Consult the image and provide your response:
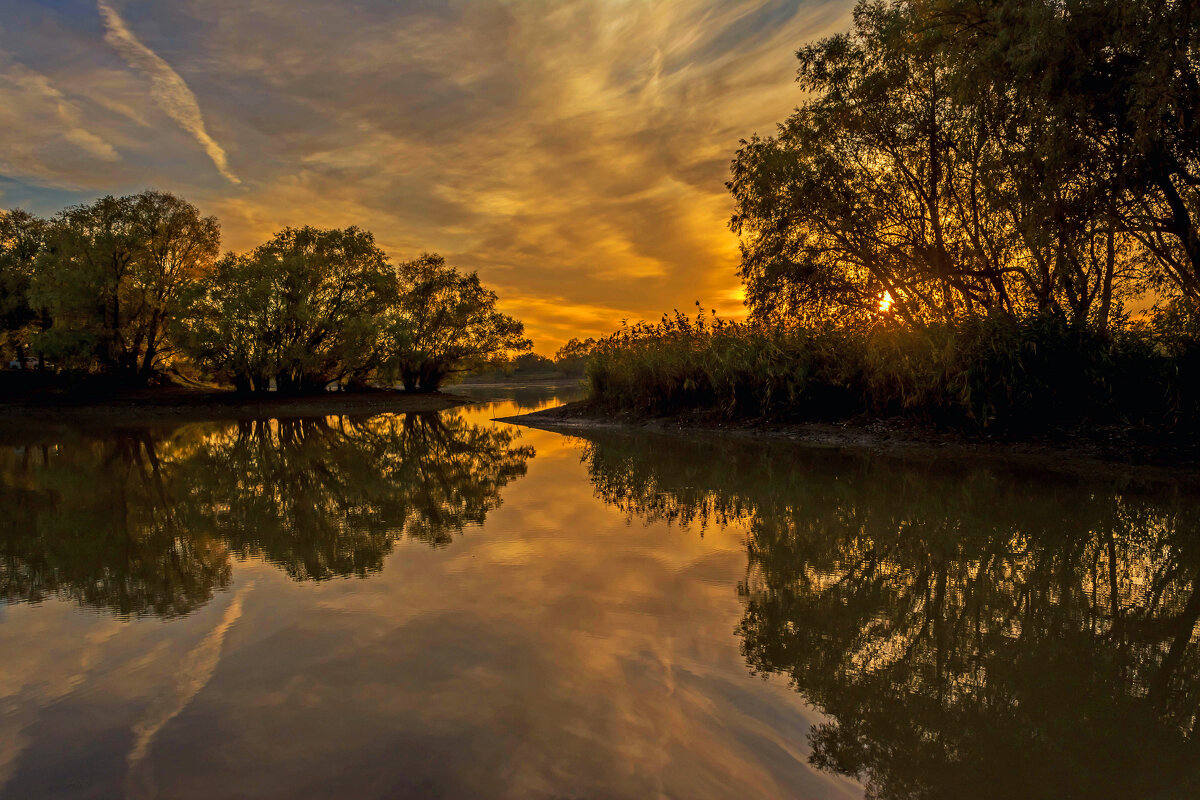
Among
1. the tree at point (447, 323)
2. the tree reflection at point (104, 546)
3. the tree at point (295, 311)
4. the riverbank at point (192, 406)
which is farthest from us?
the tree at point (447, 323)

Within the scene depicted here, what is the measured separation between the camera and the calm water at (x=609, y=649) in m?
2.50

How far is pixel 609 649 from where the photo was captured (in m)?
3.53

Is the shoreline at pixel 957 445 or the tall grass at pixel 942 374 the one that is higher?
the tall grass at pixel 942 374

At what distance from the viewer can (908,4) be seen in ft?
56.0

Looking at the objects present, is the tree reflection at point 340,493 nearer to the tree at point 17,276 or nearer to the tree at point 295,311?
the tree at point 295,311

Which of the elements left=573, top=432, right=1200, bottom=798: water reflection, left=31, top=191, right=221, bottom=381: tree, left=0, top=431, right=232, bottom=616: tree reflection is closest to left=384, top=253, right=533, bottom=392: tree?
left=31, top=191, right=221, bottom=381: tree

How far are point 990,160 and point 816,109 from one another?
6.25m

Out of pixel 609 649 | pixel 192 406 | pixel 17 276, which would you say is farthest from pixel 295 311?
pixel 609 649

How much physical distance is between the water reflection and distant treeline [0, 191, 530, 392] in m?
33.1

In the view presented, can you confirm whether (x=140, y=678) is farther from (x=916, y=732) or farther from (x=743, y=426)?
(x=743, y=426)

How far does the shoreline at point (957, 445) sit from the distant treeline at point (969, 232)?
60cm

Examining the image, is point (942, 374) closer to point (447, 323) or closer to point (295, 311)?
point (295, 311)

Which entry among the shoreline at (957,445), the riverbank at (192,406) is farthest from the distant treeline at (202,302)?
the shoreline at (957,445)

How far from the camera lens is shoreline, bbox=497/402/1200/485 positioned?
9.55m
